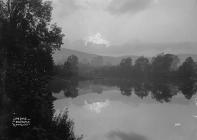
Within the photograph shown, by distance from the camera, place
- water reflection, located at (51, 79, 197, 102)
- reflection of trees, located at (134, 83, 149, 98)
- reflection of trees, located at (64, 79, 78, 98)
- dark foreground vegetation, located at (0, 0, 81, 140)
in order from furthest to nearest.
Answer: reflection of trees, located at (134, 83, 149, 98)
water reflection, located at (51, 79, 197, 102)
reflection of trees, located at (64, 79, 78, 98)
dark foreground vegetation, located at (0, 0, 81, 140)

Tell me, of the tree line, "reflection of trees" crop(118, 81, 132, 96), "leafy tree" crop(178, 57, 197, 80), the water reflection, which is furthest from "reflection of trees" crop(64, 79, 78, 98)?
the tree line

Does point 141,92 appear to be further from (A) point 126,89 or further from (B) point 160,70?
(B) point 160,70

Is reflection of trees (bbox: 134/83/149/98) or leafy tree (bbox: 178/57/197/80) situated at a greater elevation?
leafy tree (bbox: 178/57/197/80)

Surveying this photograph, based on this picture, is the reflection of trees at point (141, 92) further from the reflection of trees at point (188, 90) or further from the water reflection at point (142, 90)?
the reflection of trees at point (188, 90)

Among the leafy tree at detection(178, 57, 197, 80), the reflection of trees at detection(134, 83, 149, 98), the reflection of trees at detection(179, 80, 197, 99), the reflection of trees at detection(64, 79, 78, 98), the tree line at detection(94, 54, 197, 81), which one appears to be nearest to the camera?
the reflection of trees at detection(64, 79, 78, 98)

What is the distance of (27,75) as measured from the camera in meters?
19.8

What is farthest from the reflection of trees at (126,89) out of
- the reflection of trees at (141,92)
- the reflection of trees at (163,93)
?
the reflection of trees at (163,93)

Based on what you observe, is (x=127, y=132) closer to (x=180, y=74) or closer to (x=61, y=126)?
(x=61, y=126)

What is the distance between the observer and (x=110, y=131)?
2441 centimetres

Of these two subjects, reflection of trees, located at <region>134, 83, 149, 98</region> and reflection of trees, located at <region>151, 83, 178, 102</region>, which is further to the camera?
reflection of trees, located at <region>134, 83, 149, 98</region>

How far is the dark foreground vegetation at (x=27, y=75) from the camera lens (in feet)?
53.4

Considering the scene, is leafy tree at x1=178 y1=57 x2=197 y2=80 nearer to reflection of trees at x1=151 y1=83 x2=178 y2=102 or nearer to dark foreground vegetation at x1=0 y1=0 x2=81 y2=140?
reflection of trees at x1=151 y1=83 x2=178 y2=102

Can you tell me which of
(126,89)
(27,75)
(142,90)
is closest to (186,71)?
(126,89)

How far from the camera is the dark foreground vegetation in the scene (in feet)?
53.4
